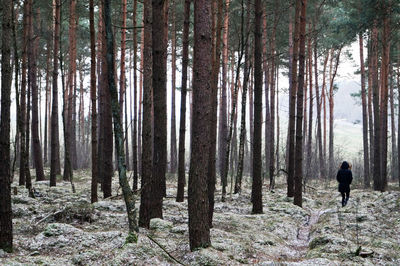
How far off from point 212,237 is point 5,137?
4498 millimetres

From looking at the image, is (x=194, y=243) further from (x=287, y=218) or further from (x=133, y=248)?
(x=287, y=218)

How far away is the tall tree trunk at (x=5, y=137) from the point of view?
18.1ft

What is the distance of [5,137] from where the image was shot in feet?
18.5

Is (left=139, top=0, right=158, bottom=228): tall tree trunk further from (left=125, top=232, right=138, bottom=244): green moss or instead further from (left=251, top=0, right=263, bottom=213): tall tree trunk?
(left=251, top=0, right=263, bottom=213): tall tree trunk

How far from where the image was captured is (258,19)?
1062 centimetres

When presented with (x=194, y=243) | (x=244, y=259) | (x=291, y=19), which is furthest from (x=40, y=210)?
(x=291, y=19)

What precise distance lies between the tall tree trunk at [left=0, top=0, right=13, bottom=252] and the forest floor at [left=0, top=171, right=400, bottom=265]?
0.40 m

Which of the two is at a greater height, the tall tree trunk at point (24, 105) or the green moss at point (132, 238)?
the tall tree trunk at point (24, 105)

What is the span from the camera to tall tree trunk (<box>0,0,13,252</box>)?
5.53 metres

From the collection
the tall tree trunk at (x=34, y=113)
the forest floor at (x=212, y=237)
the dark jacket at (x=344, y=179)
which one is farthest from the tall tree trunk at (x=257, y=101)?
the tall tree trunk at (x=34, y=113)

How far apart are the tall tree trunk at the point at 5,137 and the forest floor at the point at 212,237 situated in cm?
40

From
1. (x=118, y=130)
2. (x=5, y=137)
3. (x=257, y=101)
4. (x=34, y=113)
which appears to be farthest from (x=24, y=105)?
(x=257, y=101)

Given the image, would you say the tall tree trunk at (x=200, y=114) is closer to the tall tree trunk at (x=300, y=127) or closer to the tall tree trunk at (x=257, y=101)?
the tall tree trunk at (x=257, y=101)

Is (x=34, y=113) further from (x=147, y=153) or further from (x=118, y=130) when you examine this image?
(x=118, y=130)
